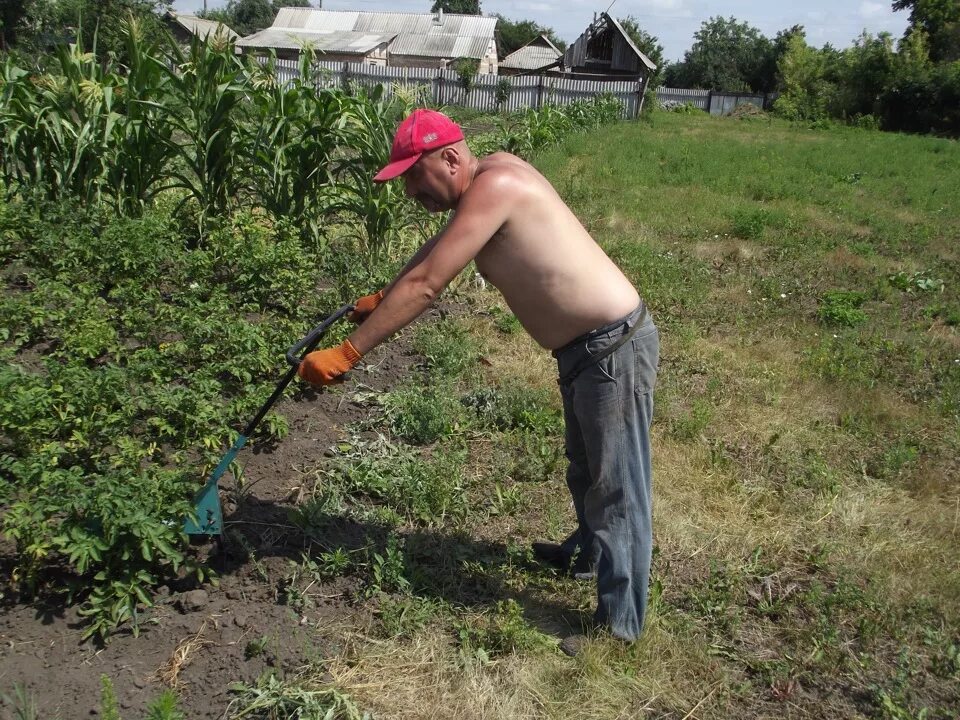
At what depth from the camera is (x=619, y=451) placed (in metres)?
2.83

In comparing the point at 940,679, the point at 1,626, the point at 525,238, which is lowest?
the point at 940,679

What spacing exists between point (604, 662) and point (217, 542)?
1658 mm

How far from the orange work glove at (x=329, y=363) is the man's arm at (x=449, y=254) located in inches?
1.4

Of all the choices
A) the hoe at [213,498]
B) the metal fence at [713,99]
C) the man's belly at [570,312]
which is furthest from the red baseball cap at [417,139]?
the metal fence at [713,99]

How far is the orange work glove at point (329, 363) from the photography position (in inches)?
104

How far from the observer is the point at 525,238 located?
8.72 ft

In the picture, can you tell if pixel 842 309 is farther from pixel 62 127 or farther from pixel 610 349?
pixel 62 127

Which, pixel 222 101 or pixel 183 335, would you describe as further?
pixel 222 101

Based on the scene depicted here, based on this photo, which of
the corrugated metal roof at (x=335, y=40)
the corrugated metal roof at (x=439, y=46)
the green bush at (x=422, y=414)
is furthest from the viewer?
the corrugated metal roof at (x=439, y=46)

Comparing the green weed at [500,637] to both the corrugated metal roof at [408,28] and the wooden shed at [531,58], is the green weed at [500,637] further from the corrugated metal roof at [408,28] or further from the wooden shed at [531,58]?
the wooden shed at [531,58]

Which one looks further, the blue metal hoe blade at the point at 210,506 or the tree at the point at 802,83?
the tree at the point at 802,83

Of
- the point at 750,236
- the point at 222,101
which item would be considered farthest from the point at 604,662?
the point at 750,236

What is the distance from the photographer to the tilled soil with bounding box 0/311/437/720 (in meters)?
2.57

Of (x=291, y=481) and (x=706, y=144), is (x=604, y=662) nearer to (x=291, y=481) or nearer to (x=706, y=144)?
(x=291, y=481)
